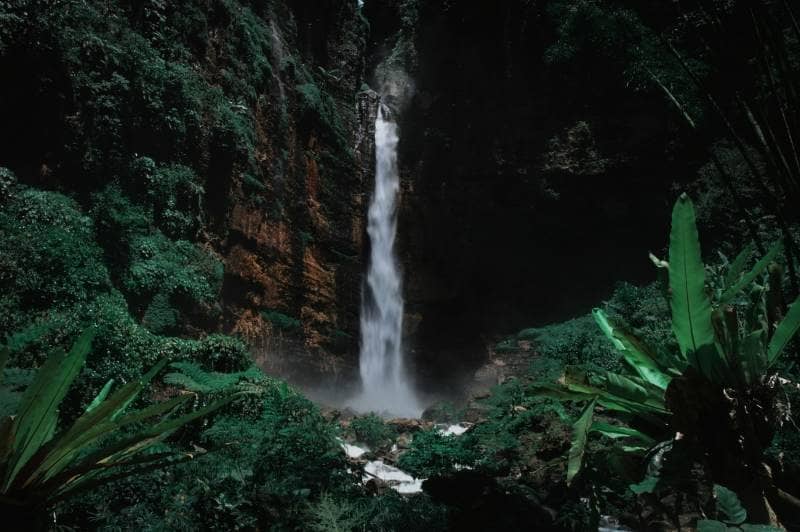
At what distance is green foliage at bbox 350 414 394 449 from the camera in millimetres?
6973

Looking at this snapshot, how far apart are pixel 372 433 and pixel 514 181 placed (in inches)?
453

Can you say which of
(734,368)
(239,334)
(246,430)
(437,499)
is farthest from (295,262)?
(734,368)

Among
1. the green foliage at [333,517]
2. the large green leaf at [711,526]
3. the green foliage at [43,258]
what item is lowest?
the large green leaf at [711,526]

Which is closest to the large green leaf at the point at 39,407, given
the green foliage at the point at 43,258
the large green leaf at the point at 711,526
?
the large green leaf at the point at 711,526

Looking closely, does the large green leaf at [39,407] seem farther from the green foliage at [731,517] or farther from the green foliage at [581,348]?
the green foliage at [581,348]

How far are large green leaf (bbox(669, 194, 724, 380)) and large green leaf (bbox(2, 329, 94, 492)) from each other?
1.54 m

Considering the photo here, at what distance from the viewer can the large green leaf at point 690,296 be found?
1216 millimetres

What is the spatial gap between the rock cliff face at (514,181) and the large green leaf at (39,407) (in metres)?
15.6

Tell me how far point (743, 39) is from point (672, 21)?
49.5 ft

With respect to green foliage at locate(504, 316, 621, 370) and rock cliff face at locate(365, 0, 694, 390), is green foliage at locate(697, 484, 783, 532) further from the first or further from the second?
rock cliff face at locate(365, 0, 694, 390)

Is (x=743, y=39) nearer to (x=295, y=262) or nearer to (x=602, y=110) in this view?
(x=295, y=262)

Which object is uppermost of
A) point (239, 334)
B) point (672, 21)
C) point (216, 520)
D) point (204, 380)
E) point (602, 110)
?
point (672, 21)

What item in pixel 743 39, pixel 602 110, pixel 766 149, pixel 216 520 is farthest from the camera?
pixel 602 110

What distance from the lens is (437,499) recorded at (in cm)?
363
